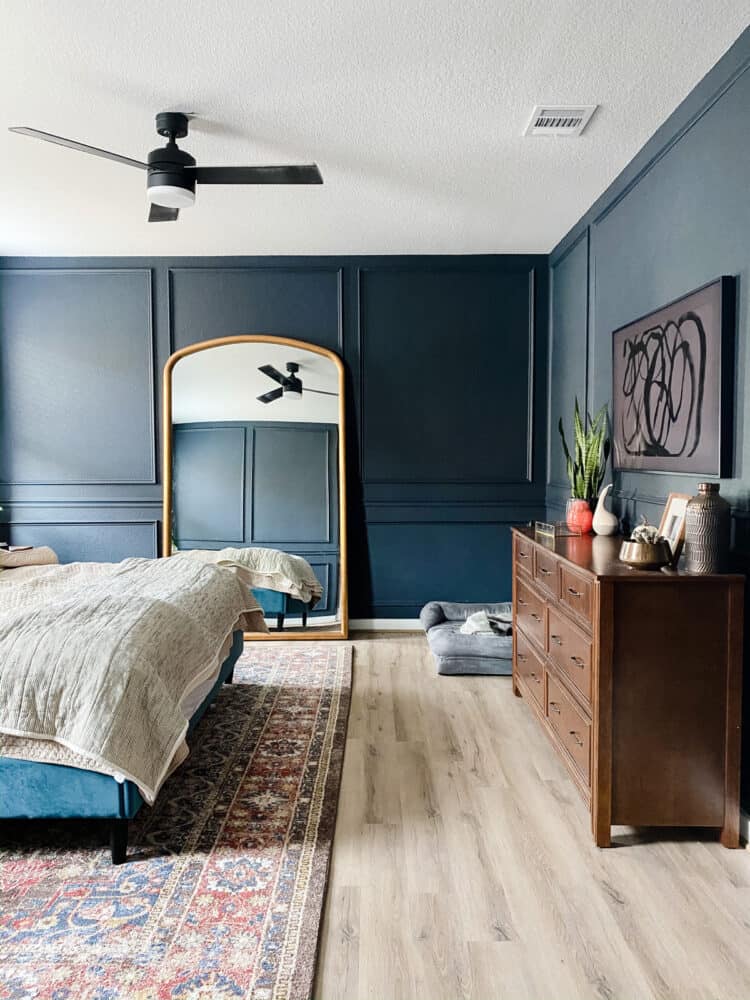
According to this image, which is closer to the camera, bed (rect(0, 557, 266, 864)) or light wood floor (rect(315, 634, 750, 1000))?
light wood floor (rect(315, 634, 750, 1000))

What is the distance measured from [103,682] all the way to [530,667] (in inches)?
73.8

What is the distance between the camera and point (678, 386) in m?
2.75

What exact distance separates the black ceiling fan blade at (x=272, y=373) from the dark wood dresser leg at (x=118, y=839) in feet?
10.2

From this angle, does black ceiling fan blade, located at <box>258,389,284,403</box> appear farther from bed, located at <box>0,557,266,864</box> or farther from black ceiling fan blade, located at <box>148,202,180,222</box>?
bed, located at <box>0,557,266,864</box>

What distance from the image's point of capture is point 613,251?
140 inches

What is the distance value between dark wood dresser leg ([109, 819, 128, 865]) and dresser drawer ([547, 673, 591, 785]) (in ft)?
4.43

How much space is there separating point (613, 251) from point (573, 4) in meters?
1.53

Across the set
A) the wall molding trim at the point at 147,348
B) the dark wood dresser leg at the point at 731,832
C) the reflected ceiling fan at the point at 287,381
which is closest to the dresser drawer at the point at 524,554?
the dark wood dresser leg at the point at 731,832

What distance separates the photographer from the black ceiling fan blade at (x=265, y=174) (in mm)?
2646

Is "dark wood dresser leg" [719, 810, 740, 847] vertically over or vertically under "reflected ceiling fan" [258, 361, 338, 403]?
under

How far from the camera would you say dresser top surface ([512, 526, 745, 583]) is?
2.16 meters

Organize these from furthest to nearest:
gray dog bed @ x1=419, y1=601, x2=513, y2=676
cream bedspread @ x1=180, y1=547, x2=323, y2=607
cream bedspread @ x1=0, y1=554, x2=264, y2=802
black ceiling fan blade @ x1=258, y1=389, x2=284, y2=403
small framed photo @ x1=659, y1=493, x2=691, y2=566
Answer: black ceiling fan blade @ x1=258, y1=389, x2=284, y2=403 < cream bedspread @ x1=180, y1=547, x2=323, y2=607 < gray dog bed @ x1=419, y1=601, x2=513, y2=676 < small framed photo @ x1=659, y1=493, x2=691, y2=566 < cream bedspread @ x1=0, y1=554, x2=264, y2=802

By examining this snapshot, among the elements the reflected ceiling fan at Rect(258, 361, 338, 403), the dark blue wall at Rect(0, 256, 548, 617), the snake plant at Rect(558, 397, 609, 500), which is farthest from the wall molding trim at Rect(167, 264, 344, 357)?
the snake plant at Rect(558, 397, 609, 500)

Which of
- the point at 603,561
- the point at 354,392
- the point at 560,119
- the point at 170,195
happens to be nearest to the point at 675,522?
the point at 603,561
